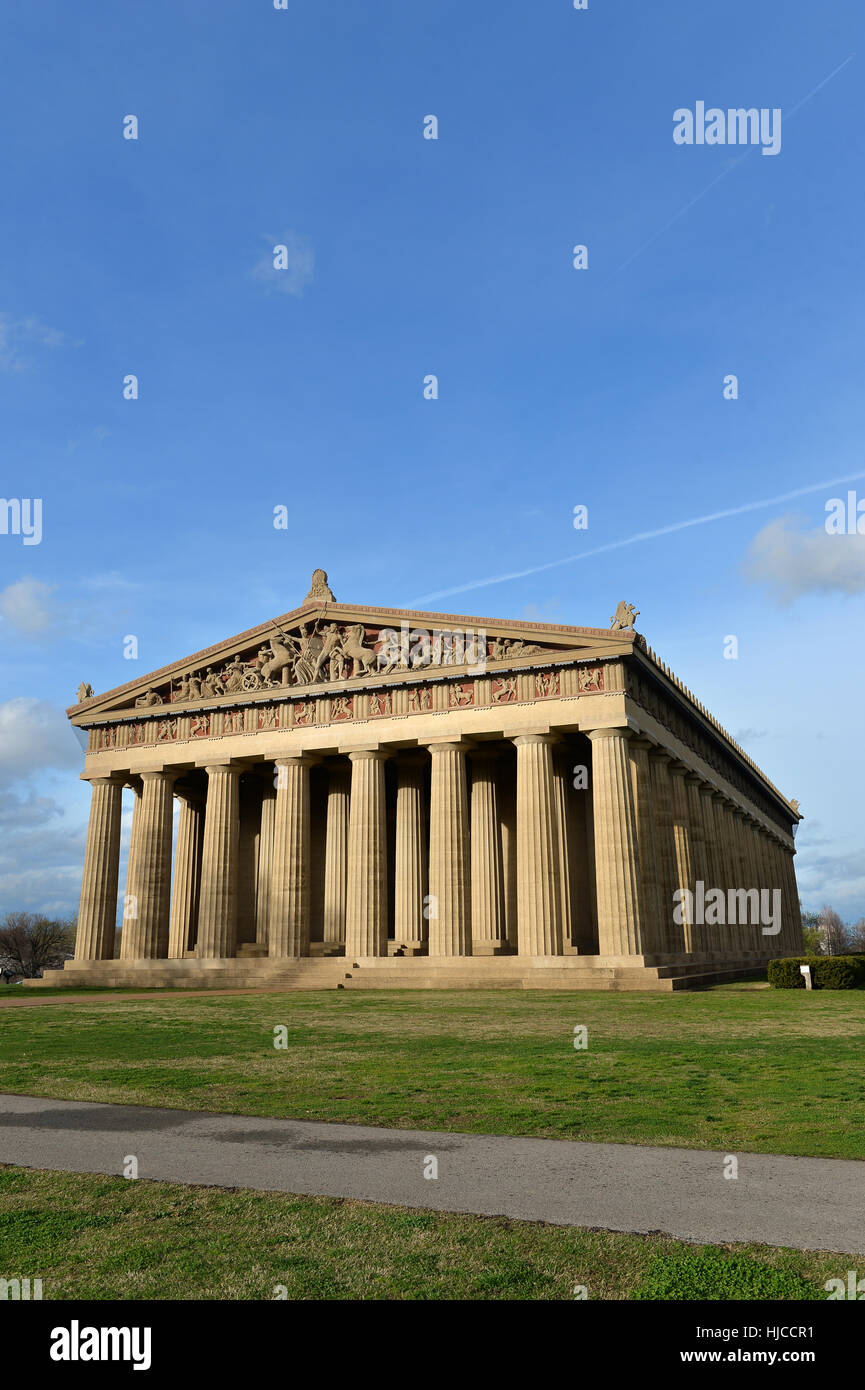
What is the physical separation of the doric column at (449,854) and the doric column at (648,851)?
27.5 ft

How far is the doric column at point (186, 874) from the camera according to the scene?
60031 mm

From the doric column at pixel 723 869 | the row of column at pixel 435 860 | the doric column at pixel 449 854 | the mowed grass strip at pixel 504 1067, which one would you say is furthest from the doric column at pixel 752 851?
the mowed grass strip at pixel 504 1067

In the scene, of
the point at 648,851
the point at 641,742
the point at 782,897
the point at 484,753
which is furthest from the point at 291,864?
the point at 782,897

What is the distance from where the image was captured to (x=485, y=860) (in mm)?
50656

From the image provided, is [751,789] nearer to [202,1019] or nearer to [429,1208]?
[202,1019]

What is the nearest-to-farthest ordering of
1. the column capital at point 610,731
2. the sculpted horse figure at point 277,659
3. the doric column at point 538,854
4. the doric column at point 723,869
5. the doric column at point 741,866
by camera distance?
the doric column at point 538,854, the column capital at point 610,731, the sculpted horse figure at point 277,659, the doric column at point 723,869, the doric column at point 741,866

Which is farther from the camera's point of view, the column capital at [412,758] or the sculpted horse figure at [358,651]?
the column capital at [412,758]

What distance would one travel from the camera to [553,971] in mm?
41094

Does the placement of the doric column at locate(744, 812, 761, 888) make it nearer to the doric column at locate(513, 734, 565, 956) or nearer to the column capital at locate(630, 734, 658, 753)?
the column capital at locate(630, 734, 658, 753)

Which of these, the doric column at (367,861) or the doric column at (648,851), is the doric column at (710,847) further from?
the doric column at (367,861)

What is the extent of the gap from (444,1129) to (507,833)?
44763mm

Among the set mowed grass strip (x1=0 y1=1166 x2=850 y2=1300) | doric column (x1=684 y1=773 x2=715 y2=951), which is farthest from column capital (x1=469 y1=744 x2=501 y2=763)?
mowed grass strip (x1=0 y1=1166 x2=850 y2=1300)

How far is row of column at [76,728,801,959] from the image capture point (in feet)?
147
